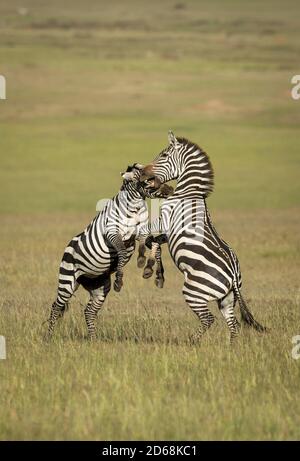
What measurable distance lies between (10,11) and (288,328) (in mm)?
86359

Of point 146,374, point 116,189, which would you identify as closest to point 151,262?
point 146,374

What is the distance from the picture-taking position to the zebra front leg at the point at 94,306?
1051cm

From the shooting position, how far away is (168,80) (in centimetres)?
5394

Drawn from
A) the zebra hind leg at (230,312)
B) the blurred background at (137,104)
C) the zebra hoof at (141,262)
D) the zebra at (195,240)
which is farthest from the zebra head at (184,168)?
the blurred background at (137,104)

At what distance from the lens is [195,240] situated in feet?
31.9

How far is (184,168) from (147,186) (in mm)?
383

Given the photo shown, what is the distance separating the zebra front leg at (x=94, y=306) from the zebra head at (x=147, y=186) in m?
0.89

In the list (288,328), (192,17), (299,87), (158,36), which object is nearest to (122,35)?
(158,36)

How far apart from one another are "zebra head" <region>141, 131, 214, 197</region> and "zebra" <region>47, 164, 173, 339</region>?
0.11 m

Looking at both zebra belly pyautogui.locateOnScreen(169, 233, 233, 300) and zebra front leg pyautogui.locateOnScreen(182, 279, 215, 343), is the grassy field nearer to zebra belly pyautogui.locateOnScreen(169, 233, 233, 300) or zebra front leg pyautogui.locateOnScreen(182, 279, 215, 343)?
zebra front leg pyautogui.locateOnScreen(182, 279, 215, 343)

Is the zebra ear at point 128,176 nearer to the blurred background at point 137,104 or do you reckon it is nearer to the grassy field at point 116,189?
the grassy field at point 116,189

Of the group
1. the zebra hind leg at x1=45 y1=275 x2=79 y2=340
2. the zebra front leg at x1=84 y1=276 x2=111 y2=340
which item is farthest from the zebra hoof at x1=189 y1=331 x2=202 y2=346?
the zebra hind leg at x1=45 y1=275 x2=79 y2=340
